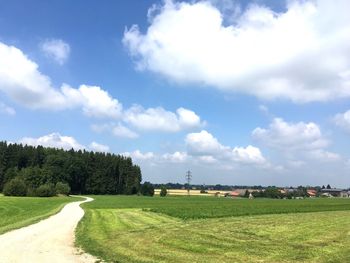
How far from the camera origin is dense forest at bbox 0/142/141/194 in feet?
440

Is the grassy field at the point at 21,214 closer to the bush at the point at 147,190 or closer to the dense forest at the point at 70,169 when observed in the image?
the dense forest at the point at 70,169

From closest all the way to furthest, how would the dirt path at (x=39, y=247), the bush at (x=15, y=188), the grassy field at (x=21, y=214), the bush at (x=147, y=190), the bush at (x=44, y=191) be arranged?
the dirt path at (x=39, y=247) < the grassy field at (x=21, y=214) < the bush at (x=15, y=188) < the bush at (x=44, y=191) < the bush at (x=147, y=190)

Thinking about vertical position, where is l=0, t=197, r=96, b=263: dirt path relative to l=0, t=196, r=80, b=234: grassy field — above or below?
below

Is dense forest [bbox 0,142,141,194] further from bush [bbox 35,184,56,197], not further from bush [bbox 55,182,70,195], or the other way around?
bush [bbox 35,184,56,197]

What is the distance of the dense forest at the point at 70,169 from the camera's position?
134 metres

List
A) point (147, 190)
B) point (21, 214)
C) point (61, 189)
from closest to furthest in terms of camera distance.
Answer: point (21, 214)
point (61, 189)
point (147, 190)

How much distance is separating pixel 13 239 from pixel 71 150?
14317cm

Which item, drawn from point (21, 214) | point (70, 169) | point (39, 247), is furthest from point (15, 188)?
point (39, 247)

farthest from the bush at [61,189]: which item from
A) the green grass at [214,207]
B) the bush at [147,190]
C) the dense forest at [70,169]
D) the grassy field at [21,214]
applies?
the grassy field at [21,214]


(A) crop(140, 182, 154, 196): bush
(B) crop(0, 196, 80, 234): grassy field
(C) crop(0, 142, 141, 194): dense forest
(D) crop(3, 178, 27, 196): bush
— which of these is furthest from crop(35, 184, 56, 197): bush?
(A) crop(140, 182, 154, 196): bush

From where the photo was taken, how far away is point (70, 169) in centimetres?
14662

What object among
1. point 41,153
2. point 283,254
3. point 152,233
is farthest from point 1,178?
point 283,254

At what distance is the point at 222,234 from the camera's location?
25328 millimetres

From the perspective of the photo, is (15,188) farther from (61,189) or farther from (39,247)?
(39,247)
